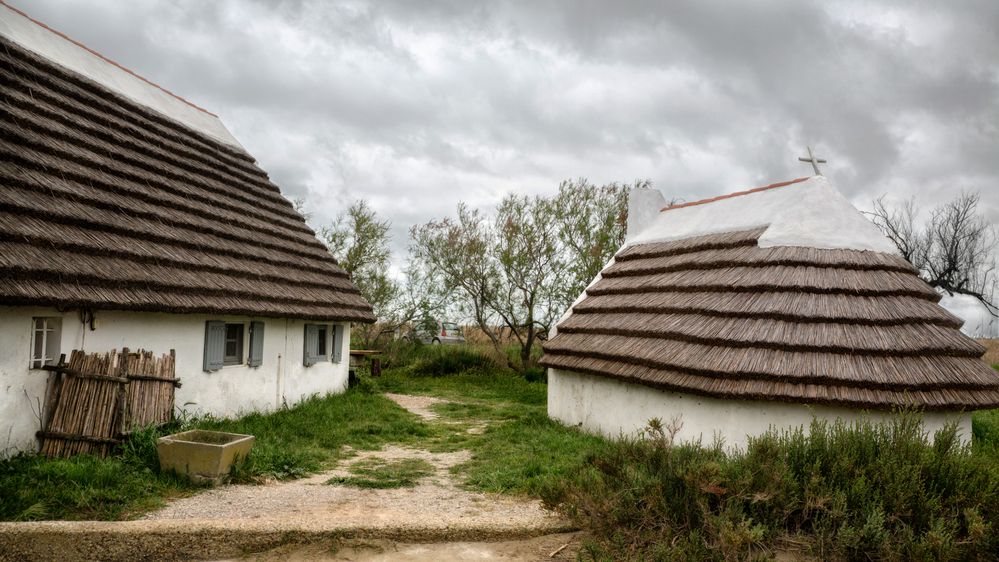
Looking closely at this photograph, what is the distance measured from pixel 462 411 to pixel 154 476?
27.2 feet

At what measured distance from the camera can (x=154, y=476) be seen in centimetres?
668

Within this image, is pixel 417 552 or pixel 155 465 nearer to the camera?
pixel 417 552

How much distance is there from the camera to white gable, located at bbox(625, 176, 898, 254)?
933 centimetres

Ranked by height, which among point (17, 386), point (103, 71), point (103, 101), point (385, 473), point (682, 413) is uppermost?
point (103, 71)

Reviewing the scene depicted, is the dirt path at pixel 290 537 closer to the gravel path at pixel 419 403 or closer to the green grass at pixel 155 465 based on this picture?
the green grass at pixel 155 465

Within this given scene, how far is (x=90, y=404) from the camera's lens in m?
7.21

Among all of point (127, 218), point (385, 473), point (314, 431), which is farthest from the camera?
point (314, 431)

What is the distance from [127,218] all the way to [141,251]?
0.77 meters

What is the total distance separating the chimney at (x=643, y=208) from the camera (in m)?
13.7

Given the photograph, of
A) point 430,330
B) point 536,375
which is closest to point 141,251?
point 536,375

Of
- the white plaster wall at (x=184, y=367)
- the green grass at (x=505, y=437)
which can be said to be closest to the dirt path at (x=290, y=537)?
the green grass at (x=505, y=437)

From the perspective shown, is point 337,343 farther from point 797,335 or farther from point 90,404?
point 797,335

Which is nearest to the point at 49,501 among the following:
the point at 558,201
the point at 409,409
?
the point at 409,409

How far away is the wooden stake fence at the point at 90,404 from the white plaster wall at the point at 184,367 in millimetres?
188
